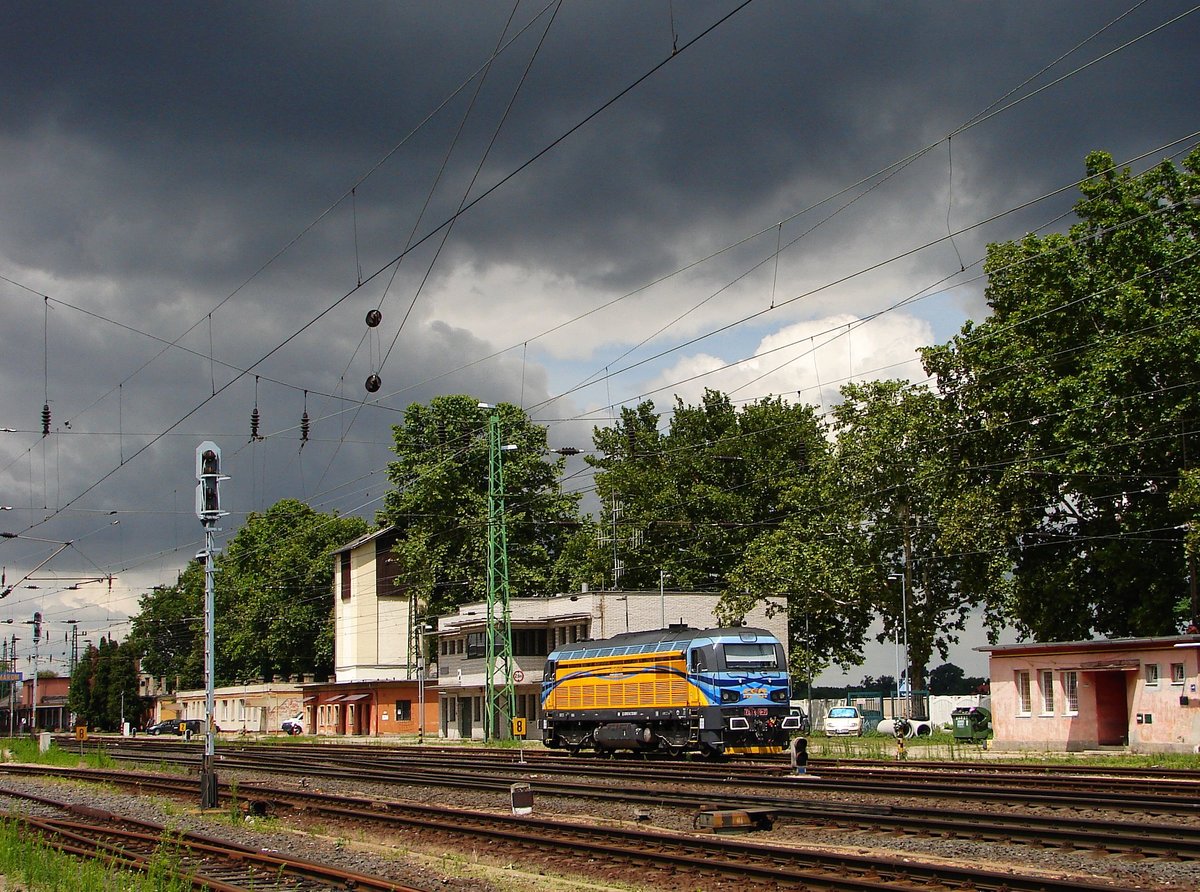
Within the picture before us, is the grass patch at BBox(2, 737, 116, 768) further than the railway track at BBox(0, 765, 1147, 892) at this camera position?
Yes

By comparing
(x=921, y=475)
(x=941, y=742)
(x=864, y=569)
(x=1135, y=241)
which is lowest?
(x=941, y=742)

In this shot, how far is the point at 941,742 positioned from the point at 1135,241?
18836mm

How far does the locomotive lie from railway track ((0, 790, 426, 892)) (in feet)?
56.1

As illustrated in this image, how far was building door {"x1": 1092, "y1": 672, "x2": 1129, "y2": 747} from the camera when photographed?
38.5 meters

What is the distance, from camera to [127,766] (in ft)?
138

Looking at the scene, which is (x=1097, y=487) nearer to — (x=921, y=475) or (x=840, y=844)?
(x=921, y=475)

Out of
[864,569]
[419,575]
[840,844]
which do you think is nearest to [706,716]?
[840,844]

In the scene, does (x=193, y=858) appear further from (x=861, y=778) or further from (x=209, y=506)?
(x=861, y=778)

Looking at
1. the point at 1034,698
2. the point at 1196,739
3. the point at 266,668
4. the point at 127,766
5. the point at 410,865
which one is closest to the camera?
the point at 410,865

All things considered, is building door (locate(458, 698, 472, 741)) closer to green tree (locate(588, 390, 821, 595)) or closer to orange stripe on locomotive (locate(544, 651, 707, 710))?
green tree (locate(588, 390, 821, 595))

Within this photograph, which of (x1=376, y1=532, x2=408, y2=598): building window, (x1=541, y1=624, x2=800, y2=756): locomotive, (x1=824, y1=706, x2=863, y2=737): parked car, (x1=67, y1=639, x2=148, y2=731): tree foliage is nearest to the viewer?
(x1=541, y1=624, x2=800, y2=756): locomotive

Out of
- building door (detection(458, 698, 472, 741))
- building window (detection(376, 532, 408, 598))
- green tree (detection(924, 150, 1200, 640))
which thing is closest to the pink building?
green tree (detection(924, 150, 1200, 640))

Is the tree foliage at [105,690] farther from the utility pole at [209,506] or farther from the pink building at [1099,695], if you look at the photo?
the utility pole at [209,506]

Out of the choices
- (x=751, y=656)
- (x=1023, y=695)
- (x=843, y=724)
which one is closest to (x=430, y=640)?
(x=843, y=724)
